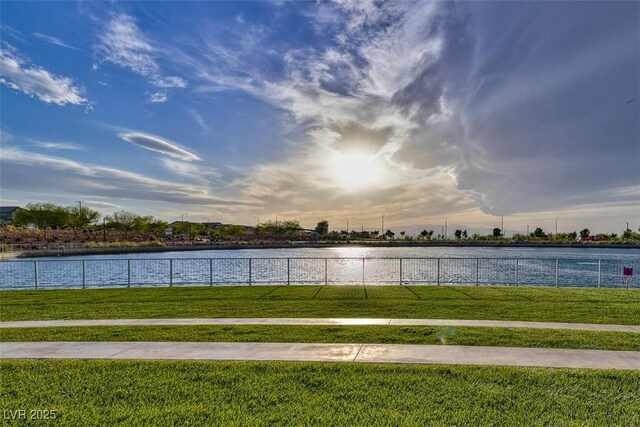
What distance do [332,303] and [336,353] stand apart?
5317 mm

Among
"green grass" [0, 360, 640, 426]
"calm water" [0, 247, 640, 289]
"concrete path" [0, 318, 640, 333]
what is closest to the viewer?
"green grass" [0, 360, 640, 426]

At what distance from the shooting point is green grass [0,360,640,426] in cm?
458

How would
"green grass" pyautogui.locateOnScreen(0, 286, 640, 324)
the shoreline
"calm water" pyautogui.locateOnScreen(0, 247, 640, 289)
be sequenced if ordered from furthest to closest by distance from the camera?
the shoreline < "calm water" pyautogui.locateOnScreen(0, 247, 640, 289) < "green grass" pyautogui.locateOnScreen(0, 286, 640, 324)

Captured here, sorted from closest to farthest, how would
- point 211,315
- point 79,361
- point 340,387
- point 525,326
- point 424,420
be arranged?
1. point 424,420
2. point 340,387
3. point 79,361
4. point 525,326
5. point 211,315

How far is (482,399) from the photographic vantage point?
500 centimetres

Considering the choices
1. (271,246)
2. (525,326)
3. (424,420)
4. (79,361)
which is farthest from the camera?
(271,246)

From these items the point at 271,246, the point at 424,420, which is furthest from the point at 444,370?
the point at 271,246

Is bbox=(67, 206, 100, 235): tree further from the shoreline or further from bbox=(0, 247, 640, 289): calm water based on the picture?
bbox=(0, 247, 640, 289): calm water

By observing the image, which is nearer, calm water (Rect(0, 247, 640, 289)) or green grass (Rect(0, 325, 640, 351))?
green grass (Rect(0, 325, 640, 351))

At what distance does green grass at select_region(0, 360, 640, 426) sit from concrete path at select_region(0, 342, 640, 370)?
0.39 meters

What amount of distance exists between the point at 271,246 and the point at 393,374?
105 meters

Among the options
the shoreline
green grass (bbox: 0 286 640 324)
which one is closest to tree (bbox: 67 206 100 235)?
the shoreline

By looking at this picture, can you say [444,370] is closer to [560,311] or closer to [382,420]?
[382,420]

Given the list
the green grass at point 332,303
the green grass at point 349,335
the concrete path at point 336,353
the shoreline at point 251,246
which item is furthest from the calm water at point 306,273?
the shoreline at point 251,246
